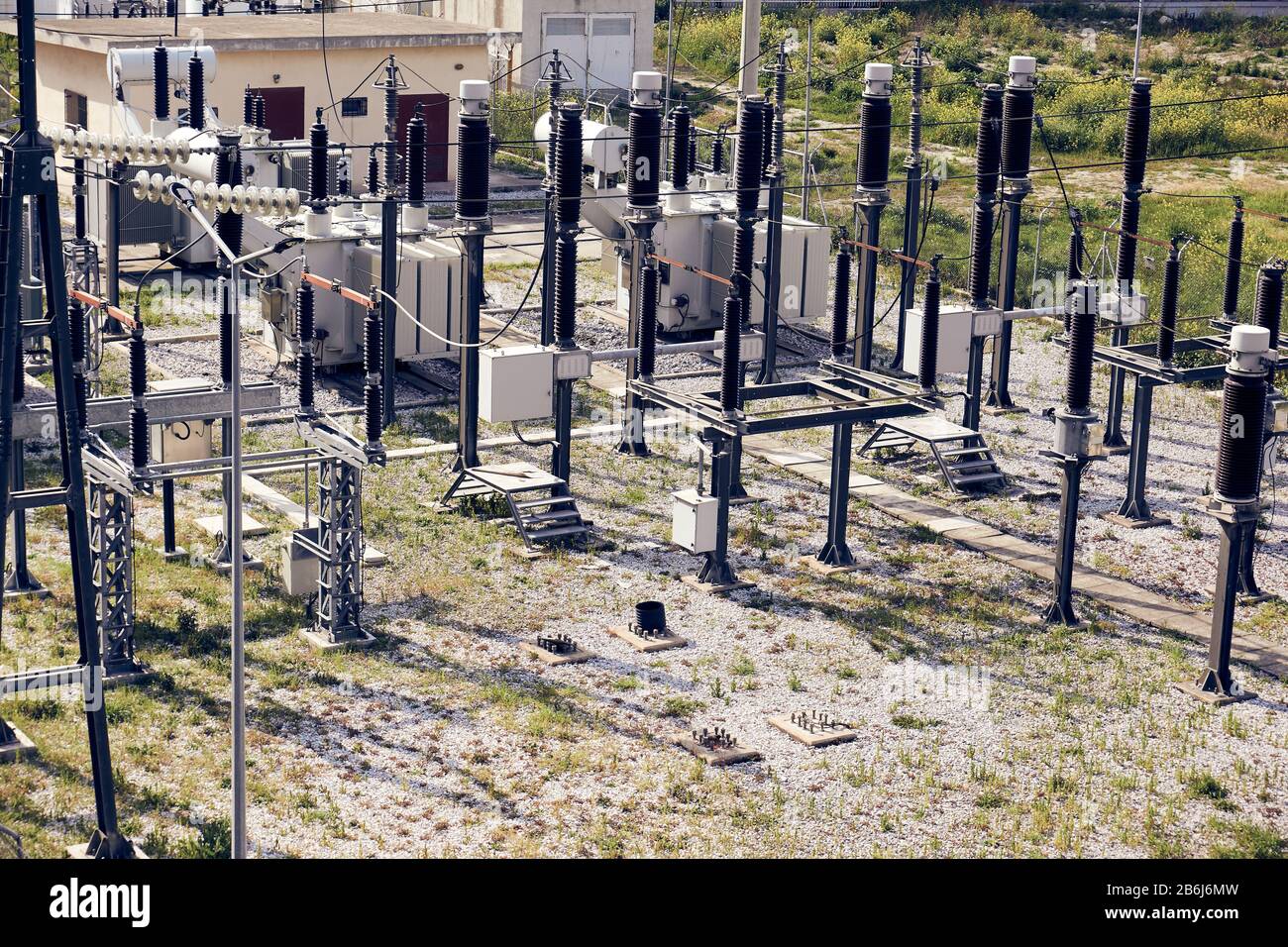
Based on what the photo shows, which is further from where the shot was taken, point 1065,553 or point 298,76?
point 298,76

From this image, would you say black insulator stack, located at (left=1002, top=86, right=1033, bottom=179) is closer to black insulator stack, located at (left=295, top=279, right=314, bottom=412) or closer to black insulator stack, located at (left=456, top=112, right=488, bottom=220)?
black insulator stack, located at (left=456, top=112, right=488, bottom=220)

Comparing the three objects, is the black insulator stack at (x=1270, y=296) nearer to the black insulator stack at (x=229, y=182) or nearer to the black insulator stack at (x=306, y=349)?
the black insulator stack at (x=306, y=349)

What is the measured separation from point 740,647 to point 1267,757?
644 centimetres

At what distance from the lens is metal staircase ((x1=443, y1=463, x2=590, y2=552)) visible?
27.9 m

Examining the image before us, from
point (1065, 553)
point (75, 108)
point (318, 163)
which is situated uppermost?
point (75, 108)

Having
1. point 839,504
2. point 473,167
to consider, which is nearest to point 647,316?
point 473,167

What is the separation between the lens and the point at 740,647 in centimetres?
2458

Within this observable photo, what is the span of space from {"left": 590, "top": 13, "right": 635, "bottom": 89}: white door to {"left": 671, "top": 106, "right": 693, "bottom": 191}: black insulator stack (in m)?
27.6

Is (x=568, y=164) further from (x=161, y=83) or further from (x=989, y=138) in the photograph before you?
(x=161, y=83)

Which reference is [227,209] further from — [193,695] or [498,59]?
[498,59]

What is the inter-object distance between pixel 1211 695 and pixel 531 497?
34.7 feet

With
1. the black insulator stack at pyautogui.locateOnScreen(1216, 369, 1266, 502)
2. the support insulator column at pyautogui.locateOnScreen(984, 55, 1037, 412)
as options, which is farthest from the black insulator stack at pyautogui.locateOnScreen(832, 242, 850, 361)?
the black insulator stack at pyautogui.locateOnScreen(1216, 369, 1266, 502)

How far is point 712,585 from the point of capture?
87.0ft

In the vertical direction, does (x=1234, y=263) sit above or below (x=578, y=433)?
above
